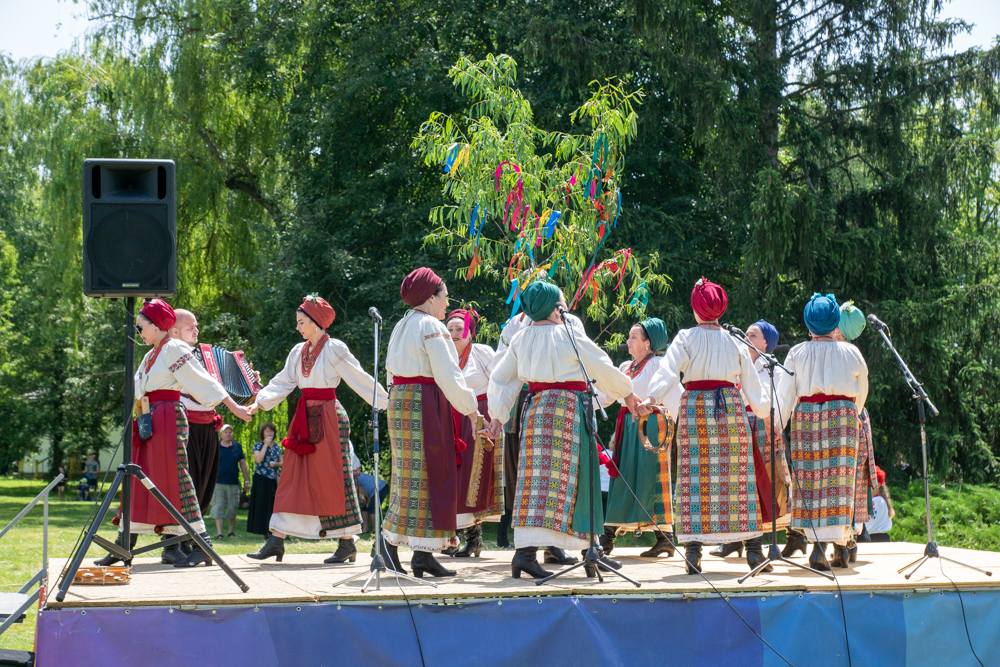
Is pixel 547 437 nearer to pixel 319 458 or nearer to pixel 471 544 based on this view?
pixel 319 458

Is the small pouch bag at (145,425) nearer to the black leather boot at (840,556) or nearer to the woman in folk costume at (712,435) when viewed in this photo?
the woman in folk costume at (712,435)

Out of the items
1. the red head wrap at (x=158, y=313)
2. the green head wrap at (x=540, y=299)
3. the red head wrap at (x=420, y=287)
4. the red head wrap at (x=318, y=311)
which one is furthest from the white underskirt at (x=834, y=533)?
the red head wrap at (x=158, y=313)

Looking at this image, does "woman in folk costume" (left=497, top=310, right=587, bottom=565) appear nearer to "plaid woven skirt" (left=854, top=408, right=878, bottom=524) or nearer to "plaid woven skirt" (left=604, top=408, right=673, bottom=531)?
"plaid woven skirt" (left=604, top=408, right=673, bottom=531)

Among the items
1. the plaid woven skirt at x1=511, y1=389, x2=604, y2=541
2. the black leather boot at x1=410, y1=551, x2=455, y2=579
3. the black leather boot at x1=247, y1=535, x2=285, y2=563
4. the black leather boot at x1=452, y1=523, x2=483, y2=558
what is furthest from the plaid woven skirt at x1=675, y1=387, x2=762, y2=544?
the black leather boot at x1=247, y1=535, x2=285, y2=563

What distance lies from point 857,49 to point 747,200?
2.94 metres

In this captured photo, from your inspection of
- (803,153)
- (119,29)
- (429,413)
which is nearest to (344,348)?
(429,413)

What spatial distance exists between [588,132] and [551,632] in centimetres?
1167

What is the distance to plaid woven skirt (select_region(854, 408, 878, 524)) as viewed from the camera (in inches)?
318

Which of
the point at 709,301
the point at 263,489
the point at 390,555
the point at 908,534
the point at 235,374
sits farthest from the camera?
the point at 908,534

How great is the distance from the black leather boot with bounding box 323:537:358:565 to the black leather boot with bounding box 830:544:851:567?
10.4ft

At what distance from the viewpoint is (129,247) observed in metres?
6.84

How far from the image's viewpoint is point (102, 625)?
5.90 m

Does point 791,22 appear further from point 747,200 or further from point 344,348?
point 344,348

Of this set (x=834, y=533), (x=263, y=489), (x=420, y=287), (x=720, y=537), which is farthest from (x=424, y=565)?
(x=263, y=489)
